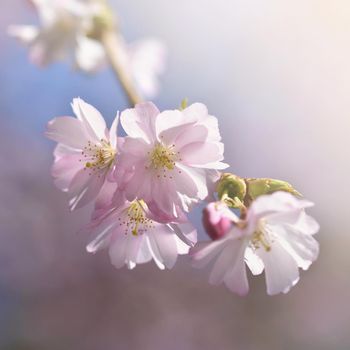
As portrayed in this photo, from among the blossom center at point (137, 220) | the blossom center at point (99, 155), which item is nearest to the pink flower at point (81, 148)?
the blossom center at point (99, 155)

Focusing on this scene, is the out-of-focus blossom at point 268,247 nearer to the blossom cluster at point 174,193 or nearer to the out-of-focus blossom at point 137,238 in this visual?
the blossom cluster at point 174,193

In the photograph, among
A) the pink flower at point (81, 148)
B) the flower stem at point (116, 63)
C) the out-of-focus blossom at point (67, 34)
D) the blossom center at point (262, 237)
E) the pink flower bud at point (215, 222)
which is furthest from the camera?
the out-of-focus blossom at point (67, 34)

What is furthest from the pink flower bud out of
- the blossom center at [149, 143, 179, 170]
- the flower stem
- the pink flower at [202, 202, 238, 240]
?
the flower stem

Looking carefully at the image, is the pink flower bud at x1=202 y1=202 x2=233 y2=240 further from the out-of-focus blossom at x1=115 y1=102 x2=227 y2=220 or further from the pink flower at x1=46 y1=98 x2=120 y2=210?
the pink flower at x1=46 y1=98 x2=120 y2=210

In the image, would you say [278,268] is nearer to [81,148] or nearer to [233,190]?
[233,190]

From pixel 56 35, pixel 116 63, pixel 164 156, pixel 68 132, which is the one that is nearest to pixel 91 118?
pixel 68 132

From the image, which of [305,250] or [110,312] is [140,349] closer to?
[110,312]

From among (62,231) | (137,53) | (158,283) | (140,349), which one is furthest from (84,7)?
(140,349)
